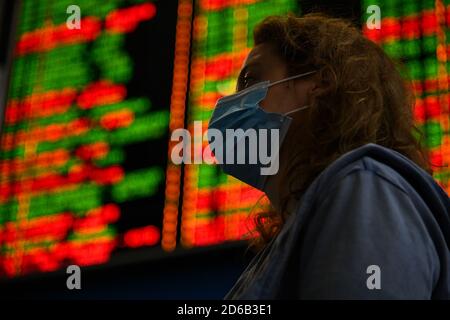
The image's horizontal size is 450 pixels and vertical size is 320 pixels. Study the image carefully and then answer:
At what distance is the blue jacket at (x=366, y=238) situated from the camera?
893 millimetres

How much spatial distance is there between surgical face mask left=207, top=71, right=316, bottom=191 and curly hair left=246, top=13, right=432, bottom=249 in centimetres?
5

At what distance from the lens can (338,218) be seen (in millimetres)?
942

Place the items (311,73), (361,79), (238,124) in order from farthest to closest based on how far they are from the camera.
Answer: (238,124) < (311,73) < (361,79)

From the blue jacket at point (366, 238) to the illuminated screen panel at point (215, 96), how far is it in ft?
5.12

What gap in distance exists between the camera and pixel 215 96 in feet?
9.06

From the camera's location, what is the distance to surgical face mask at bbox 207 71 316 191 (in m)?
1.39

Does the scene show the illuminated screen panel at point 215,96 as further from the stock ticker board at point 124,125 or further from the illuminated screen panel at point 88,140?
the illuminated screen panel at point 88,140

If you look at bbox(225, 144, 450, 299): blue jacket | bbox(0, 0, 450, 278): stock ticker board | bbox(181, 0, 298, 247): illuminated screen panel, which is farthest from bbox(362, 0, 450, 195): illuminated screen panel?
bbox(225, 144, 450, 299): blue jacket

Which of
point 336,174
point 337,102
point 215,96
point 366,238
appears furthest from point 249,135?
point 215,96

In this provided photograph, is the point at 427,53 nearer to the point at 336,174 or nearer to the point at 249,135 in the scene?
the point at 249,135
